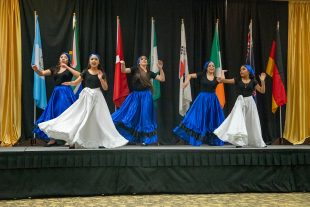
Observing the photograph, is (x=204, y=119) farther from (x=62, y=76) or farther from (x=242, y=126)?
(x=62, y=76)

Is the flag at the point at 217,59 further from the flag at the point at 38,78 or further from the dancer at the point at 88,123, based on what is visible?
the flag at the point at 38,78

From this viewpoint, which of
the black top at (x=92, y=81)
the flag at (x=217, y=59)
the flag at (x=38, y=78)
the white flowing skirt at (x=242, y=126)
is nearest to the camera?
the black top at (x=92, y=81)

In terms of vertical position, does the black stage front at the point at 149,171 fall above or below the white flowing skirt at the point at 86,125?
below

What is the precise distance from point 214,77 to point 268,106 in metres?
1.97

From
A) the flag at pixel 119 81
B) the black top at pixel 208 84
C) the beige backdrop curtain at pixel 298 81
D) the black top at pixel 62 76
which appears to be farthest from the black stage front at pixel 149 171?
the beige backdrop curtain at pixel 298 81

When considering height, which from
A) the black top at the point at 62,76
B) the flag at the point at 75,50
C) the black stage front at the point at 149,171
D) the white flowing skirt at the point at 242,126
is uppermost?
the flag at the point at 75,50

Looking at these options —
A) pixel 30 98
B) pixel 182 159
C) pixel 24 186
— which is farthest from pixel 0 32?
pixel 182 159

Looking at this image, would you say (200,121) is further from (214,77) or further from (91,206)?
(91,206)

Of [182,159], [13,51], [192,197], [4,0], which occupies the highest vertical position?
[4,0]

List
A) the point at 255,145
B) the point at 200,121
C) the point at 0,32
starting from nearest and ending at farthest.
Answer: the point at 255,145, the point at 200,121, the point at 0,32

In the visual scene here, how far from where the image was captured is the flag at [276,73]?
26.4 feet

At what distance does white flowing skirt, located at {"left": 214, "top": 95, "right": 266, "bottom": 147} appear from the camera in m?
6.08

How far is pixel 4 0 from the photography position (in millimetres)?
7633

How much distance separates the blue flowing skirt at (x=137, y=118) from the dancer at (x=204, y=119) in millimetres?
441
